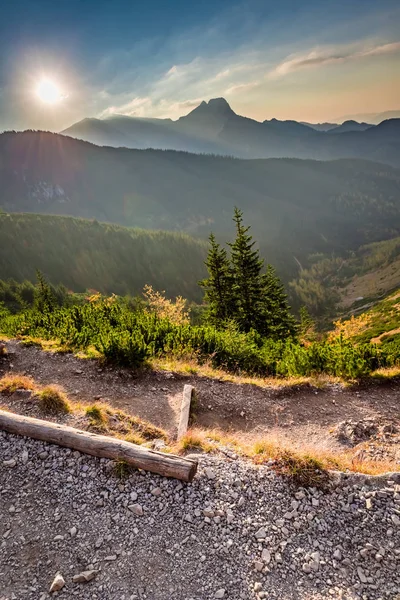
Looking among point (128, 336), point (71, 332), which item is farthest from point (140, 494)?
point (71, 332)

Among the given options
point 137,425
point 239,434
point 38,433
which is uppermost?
point 38,433

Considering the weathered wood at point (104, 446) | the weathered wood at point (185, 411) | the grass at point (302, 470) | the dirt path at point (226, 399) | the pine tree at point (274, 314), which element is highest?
the weathered wood at point (104, 446)

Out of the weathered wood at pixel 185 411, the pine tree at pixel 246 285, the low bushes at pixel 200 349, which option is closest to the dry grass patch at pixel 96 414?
the weathered wood at pixel 185 411

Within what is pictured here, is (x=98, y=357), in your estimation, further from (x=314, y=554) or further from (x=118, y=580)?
(x=314, y=554)

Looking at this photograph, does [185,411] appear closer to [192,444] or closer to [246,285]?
[192,444]

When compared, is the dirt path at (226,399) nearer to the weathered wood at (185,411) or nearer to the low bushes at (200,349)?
the weathered wood at (185,411)

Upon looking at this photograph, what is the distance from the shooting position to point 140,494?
592cm

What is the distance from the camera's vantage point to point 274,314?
31094mm

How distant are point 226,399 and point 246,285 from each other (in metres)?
18.8

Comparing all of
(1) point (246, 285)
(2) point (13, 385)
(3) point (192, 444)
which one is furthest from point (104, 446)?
(1) point (246, 285)

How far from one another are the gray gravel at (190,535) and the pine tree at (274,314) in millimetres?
22800

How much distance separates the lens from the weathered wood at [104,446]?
6125mm

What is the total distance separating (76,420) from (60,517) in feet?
9.11

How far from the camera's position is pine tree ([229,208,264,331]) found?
96.7 ft
